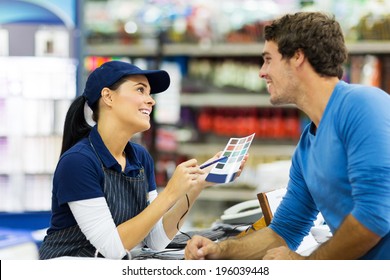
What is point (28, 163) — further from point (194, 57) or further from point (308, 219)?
point (308, 219)

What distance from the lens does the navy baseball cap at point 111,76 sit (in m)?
2.58

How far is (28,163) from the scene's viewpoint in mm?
5273

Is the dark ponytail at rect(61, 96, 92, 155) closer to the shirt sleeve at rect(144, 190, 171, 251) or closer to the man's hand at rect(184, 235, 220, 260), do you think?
the shirt sleeve at rect(144, 190, 171, 251)

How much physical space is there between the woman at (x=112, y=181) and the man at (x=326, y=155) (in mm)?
220

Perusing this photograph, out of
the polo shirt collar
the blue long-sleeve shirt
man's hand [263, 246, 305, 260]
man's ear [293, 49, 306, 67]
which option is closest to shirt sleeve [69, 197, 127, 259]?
the polo shirt collar

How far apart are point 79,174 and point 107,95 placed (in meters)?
0.34

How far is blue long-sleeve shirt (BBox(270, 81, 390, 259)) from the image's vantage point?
1.98 meters

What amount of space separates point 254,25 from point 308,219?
4489 millimetres

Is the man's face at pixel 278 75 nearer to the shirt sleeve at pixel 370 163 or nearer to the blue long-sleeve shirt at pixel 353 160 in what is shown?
the blue long-sleeve shirt at pixel 353 160

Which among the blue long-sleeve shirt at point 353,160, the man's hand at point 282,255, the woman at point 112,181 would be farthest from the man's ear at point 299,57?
the man's hand at point 282,255

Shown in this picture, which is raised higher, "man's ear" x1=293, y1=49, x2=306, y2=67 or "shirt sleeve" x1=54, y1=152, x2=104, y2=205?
"man's ear" x1=293, y1=49, x2=306, y2=67

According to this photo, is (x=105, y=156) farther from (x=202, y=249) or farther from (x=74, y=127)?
(x=202, y=249)

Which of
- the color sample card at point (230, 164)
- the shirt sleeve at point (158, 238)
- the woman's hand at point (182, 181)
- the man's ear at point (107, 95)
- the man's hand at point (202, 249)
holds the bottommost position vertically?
the shirt sleeve at point (158, 238)
